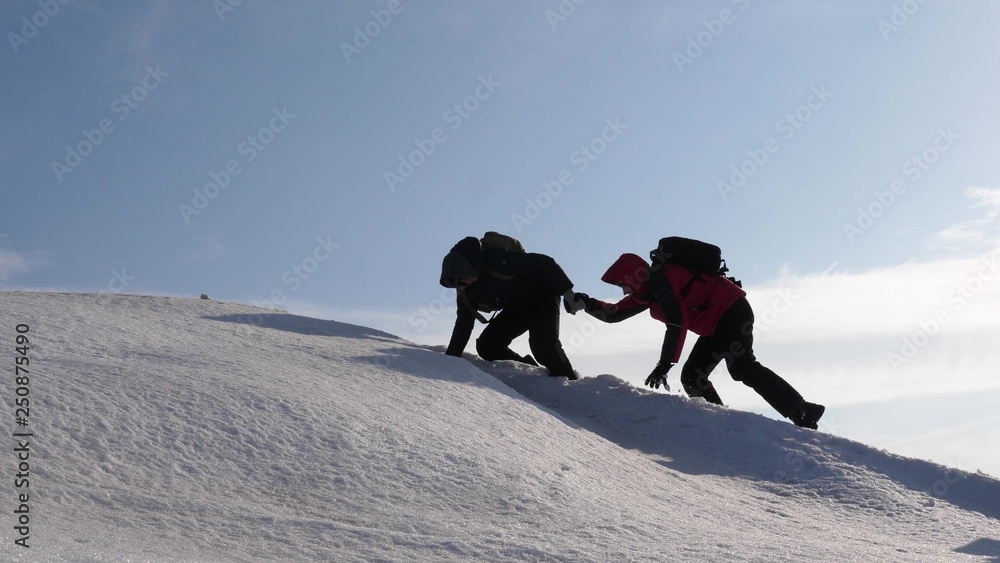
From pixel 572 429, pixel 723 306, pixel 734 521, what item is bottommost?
pixel 734 521

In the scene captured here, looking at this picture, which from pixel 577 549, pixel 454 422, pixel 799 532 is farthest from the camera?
pixel 454 422

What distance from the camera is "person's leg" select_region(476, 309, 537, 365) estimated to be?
8977mm

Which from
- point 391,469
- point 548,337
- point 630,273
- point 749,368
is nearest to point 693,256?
point 630,273

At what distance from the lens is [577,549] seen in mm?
3900

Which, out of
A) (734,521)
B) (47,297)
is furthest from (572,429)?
(47,297)

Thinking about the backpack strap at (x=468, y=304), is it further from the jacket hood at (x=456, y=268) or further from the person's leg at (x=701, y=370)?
the person's leg at (x=701, y=370)

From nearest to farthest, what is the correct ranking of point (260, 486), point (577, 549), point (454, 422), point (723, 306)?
point (577, 549), point (260, 486), point (454, 422), point (723, 306)

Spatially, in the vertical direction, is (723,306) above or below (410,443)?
above

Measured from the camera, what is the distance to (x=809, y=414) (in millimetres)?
7809

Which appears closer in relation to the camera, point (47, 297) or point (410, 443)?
point (410, 443)

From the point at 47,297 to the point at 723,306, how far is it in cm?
640

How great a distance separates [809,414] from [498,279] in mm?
3179

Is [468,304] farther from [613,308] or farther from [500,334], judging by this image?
[613,308]

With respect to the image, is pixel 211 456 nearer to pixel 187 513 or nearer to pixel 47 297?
pixel 187 513
